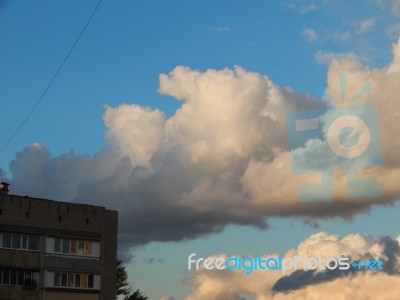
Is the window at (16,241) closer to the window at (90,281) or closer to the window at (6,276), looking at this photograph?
the window at (6,276)

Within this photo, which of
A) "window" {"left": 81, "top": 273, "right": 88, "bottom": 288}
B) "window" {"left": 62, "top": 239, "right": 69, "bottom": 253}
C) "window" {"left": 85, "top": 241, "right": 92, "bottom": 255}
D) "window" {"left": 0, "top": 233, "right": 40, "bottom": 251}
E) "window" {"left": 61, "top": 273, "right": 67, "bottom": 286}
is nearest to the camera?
"window" {"left": 0, "top": 233, "right": 40, "bottom": 251}

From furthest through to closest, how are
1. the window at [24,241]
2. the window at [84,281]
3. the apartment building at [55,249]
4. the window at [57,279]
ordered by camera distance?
the window at [84,281]
the window at [57,279]
the window at [24,241]
the apartment building at [55,249]

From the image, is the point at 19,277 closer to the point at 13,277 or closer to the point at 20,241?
the point at 13,277

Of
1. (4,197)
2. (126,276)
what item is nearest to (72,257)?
(4,197)

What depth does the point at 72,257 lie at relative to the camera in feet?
220

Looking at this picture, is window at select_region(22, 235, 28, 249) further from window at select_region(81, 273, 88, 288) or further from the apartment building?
window at select_region(81, 273, 88, 288)

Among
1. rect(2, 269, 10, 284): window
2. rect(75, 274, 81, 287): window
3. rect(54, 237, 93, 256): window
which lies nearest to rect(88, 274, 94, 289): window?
rect(75, 274, 81, 287): window

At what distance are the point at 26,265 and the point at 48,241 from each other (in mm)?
2737

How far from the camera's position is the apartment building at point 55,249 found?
209 ft

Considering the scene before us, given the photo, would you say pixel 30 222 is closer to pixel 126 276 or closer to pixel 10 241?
pixel 10 241

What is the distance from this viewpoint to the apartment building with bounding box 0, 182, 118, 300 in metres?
63.7

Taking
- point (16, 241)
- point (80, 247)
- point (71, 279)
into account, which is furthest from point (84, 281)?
point (16, 241)

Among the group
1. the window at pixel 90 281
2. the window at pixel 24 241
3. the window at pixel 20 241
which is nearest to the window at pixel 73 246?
the window at pixel 20 241

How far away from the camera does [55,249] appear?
6612cm
